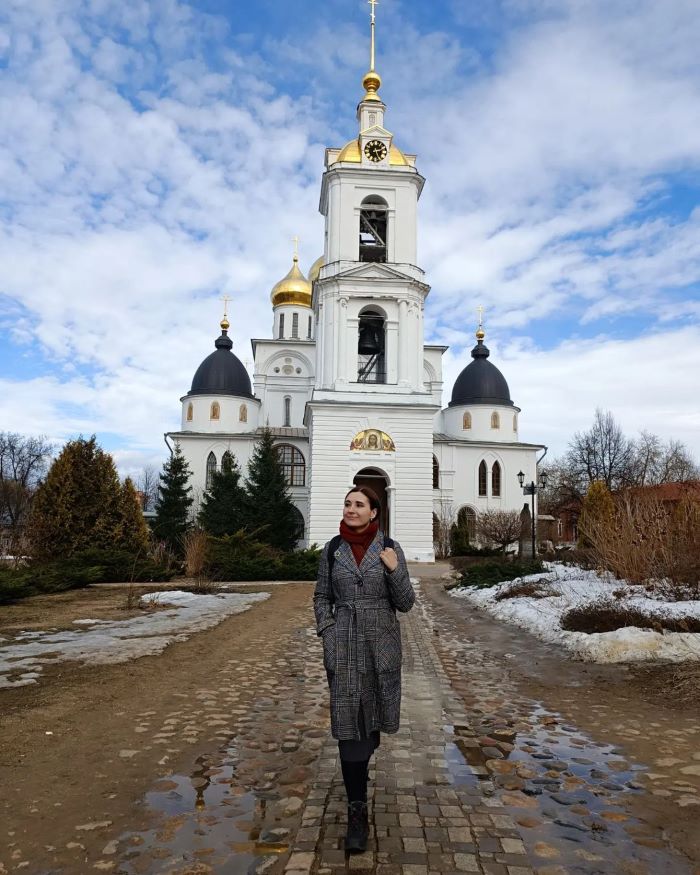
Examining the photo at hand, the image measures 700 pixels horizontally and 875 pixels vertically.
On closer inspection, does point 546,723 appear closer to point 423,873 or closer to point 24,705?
point 423,873

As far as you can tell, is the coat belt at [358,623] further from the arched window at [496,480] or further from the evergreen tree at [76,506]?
the arched window at [496,480]

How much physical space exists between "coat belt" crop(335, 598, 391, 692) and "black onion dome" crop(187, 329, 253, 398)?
36916mm

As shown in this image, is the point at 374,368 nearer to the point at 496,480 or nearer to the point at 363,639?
the point at 496,480

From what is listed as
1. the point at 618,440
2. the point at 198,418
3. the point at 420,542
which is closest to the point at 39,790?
the point at 420,542

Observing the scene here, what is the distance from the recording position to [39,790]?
4.12 m

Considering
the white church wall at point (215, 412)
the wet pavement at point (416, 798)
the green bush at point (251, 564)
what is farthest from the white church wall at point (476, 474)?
the wet pavement at point (416, 798)

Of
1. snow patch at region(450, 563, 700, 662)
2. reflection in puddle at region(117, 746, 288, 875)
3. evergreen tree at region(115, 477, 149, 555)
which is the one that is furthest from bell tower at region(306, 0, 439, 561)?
reflection in puddle at region(117, 746, 288, 875)

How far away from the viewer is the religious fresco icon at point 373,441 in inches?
1185

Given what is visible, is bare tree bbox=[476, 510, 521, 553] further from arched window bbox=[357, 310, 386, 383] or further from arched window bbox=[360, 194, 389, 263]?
arched window bbox=[360, 194, 389, 263]

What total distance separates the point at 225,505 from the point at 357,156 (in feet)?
58.7

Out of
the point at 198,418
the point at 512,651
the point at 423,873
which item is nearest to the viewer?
the point at 423,873

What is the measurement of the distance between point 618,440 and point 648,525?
36311mm

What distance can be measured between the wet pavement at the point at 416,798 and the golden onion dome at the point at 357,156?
29.6 meters

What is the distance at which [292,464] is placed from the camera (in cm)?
3947
